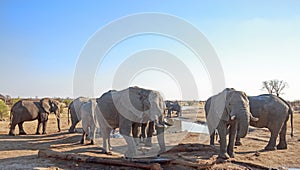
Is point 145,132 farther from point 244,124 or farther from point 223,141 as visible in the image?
point 244,124

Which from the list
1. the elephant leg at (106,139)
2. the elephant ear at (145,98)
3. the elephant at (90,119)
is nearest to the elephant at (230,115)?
the elephant ear at (145,98)

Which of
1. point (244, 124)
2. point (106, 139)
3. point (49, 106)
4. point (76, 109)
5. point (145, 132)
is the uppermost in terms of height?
point (49, 106)

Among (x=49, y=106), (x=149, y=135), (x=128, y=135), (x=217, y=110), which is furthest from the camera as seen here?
(x=49, y=106)

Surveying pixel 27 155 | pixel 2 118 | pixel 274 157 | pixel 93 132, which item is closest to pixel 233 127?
pixel 274 157

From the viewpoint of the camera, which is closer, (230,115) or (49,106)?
(230,115)

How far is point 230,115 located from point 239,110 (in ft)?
1.53

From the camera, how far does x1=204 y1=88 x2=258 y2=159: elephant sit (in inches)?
382

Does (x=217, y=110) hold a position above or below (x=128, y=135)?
above

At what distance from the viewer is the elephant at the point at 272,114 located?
40.6 feet

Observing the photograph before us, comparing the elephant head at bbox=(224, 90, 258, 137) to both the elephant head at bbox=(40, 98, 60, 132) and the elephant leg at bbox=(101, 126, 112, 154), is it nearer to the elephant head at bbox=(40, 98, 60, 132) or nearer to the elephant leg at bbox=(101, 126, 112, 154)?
the elephant leg at bbox=(101, 126, 112, 154)

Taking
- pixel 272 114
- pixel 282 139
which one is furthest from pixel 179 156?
pixel 282 139

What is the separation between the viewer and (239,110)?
32.0 feet

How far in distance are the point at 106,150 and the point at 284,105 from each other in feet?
24.9

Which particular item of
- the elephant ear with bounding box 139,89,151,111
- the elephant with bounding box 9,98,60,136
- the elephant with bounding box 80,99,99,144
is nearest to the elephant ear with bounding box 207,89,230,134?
the elephant ear with bounding box 139,89,151,111
